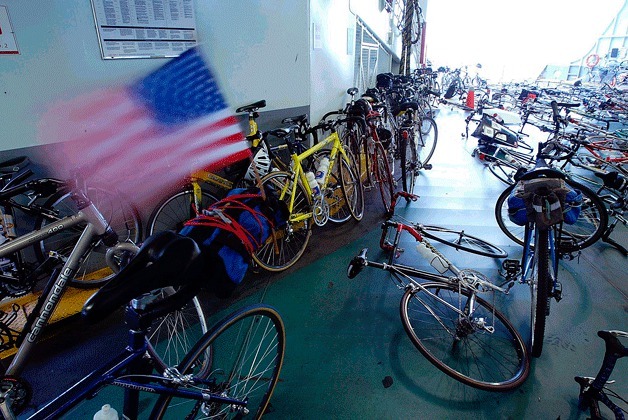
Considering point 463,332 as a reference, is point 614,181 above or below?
above

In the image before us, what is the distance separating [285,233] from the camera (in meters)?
2.59

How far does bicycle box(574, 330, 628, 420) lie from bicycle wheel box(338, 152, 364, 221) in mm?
2060

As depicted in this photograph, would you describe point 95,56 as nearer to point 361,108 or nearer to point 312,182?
point 312,182

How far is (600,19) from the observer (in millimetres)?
13312

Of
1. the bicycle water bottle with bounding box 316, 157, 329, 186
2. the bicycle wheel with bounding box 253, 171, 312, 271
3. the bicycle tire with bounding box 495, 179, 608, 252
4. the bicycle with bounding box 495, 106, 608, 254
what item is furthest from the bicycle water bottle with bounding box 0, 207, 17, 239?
the bicycle tire with bounding box 495, 179, 608, 252

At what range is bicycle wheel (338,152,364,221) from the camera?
3096mm

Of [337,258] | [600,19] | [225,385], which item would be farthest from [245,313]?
[600,19]

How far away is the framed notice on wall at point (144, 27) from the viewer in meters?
1.97

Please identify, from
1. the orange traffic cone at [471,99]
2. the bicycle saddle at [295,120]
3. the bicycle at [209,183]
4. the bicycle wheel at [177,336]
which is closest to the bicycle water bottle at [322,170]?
the bicycle at [209,183]

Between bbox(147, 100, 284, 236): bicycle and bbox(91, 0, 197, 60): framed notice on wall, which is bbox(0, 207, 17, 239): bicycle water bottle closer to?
bbox(147, 100, 284, 236): bicycle

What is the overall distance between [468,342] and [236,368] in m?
1.31

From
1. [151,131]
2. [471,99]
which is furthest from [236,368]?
[471,99]

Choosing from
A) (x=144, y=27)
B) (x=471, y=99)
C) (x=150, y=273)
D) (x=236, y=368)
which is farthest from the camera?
(x=471, y=99)

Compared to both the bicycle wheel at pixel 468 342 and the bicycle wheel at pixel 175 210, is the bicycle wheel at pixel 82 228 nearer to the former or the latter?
the bicycle wheel at pixel 175 210
